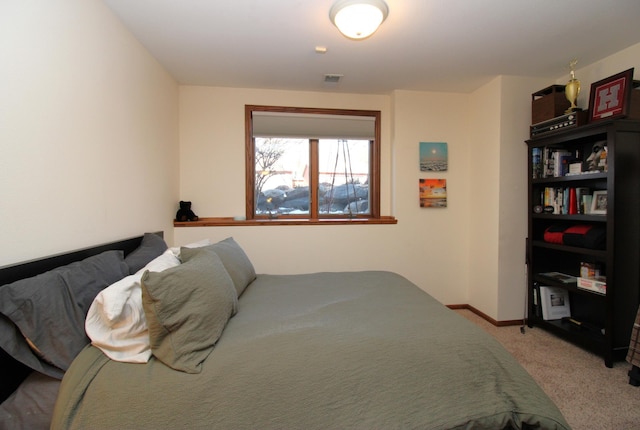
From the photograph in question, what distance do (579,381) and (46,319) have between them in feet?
10.0

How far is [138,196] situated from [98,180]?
0.50m

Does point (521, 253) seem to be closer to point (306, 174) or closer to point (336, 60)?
point (306, 174)

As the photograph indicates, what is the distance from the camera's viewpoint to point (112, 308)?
3.61 ft

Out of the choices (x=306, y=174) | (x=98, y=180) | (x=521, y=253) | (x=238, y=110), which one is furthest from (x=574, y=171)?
Answer: (x=98, y=180)

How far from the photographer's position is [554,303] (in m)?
2.74

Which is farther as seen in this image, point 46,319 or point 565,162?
point 565,162

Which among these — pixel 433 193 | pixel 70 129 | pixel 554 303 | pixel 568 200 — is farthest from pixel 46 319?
pixel 554 303

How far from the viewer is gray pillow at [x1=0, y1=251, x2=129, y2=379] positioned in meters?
0.97

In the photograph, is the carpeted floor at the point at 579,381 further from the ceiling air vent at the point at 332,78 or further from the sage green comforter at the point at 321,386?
the ceiling air vent at the point at 332,78

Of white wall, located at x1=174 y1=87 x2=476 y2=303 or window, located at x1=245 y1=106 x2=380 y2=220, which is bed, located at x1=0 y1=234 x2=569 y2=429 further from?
window, located at x1=245 y1=106 x2=380 y2=220

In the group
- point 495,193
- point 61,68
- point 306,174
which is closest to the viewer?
point 61,68

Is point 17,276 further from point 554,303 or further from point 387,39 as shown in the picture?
point 554,303

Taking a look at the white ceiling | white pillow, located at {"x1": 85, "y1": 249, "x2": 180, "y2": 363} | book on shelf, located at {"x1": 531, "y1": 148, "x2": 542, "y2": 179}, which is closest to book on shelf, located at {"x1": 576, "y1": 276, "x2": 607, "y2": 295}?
book on shelf, located at {"x1": 531, "y1": 148, "x2": 542, "y2": 179}

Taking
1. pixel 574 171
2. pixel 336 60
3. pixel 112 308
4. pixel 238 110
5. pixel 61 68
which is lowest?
pixel 112 308
